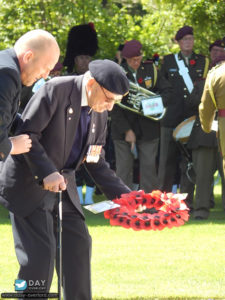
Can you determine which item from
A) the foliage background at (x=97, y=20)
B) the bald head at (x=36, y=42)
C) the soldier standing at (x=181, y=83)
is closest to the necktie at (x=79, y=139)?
the bald head at (x=36, y=42)

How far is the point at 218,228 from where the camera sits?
1135cm

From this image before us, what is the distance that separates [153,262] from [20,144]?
3.64 metres

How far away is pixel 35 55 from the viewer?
17.8 ft

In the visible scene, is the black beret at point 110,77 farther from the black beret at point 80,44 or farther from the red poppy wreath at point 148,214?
the black beret at point 80,44

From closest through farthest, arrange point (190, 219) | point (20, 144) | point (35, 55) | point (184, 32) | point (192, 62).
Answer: point (35, 55) < point (20, 144) < point (190, 219) < point (192, 62) < point (184, 32)

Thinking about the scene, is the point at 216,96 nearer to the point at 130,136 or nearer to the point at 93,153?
the point at 93,153

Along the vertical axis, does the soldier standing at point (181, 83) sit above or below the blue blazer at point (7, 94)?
below

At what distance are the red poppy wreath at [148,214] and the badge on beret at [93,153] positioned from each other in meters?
0.29

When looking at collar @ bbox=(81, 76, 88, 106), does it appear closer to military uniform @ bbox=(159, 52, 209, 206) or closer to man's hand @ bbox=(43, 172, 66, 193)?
man's hand @ bbox=(43, 172, 66, 193)

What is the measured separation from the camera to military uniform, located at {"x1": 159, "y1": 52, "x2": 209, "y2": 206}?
517 inches

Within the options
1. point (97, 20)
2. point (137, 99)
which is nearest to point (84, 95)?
point (137, 99)

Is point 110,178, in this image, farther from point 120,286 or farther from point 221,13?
point 221,13

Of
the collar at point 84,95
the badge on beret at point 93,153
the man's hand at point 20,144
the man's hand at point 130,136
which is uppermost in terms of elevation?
the collar at point 84,95

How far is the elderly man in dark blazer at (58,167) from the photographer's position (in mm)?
5676
